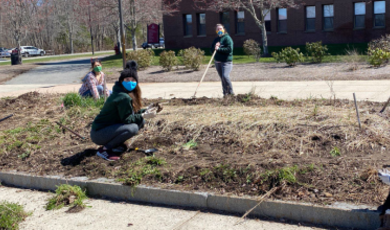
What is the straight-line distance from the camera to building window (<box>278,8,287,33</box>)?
32.1 meters

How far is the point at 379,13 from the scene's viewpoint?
28.8m

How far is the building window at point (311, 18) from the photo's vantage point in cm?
3095

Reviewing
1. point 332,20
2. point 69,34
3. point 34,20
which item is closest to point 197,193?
point 332,20

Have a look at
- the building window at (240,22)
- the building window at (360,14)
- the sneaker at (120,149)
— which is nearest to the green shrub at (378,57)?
the sneaker at (120,149)

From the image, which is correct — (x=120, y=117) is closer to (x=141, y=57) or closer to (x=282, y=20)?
(x=141, y=57)

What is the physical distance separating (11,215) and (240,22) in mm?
30903

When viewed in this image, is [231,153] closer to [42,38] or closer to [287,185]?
[287,185]

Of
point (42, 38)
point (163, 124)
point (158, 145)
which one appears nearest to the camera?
point (158, 145)

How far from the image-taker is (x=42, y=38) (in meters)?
68.5

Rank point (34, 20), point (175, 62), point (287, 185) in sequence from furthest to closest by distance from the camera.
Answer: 1. point (34, 20)
2. point (175, 62)
3. point (287, 185)

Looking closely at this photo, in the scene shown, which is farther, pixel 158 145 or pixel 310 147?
pixel 158 145

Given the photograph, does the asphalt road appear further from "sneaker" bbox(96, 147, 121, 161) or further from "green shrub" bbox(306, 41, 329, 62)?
"sneaker" bbox(96, 147, 121, 161)

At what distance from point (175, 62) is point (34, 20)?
3506cm

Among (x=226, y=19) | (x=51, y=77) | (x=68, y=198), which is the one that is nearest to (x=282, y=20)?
(x=226, y=19)
